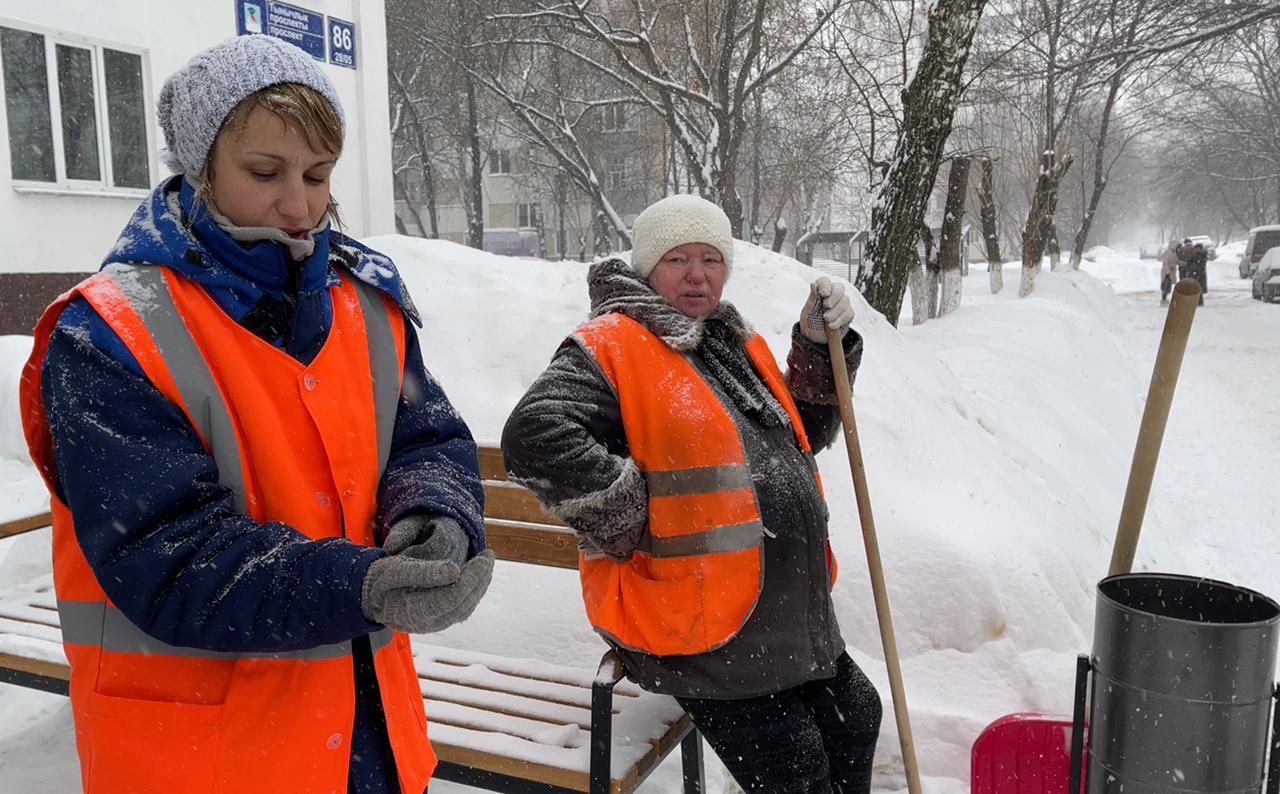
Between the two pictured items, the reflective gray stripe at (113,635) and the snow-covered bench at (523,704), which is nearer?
the reflective gray stripe at (113,635)

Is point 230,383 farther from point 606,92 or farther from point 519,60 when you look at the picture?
point 606,92

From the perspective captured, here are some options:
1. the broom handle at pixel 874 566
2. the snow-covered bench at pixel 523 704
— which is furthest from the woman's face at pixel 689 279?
the snow-covered bench at pixel 523 704

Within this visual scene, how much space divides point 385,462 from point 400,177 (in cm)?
3215

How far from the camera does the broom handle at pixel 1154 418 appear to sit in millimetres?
2018

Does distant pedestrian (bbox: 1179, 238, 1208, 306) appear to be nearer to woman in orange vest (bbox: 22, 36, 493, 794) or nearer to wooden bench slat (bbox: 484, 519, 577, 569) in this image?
wooden bench slat (bbox: 484, 519, 577, 569)

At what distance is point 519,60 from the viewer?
723 inches

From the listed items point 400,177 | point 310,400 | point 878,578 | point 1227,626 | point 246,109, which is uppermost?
point 400,177

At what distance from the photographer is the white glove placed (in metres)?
2.59

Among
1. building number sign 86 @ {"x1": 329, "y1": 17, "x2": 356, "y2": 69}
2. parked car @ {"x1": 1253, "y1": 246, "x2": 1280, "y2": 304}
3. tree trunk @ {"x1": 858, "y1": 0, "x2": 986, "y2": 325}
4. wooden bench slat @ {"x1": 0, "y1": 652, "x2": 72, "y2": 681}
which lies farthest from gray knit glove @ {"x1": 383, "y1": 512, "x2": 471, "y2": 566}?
parked car @ {"x1": 1253, "y1": 246, "x2": 1280, "y2": 304}

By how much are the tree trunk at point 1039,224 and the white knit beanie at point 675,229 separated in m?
17.4

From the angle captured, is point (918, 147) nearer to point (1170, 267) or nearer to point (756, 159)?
point (756, 159)

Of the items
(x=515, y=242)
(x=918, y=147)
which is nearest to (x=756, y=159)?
(x=918, y=147)

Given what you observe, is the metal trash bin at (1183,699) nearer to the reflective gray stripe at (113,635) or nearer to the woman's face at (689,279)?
the woman's face at (689,279)

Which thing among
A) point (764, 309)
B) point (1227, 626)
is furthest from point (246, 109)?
point (764, 309)
